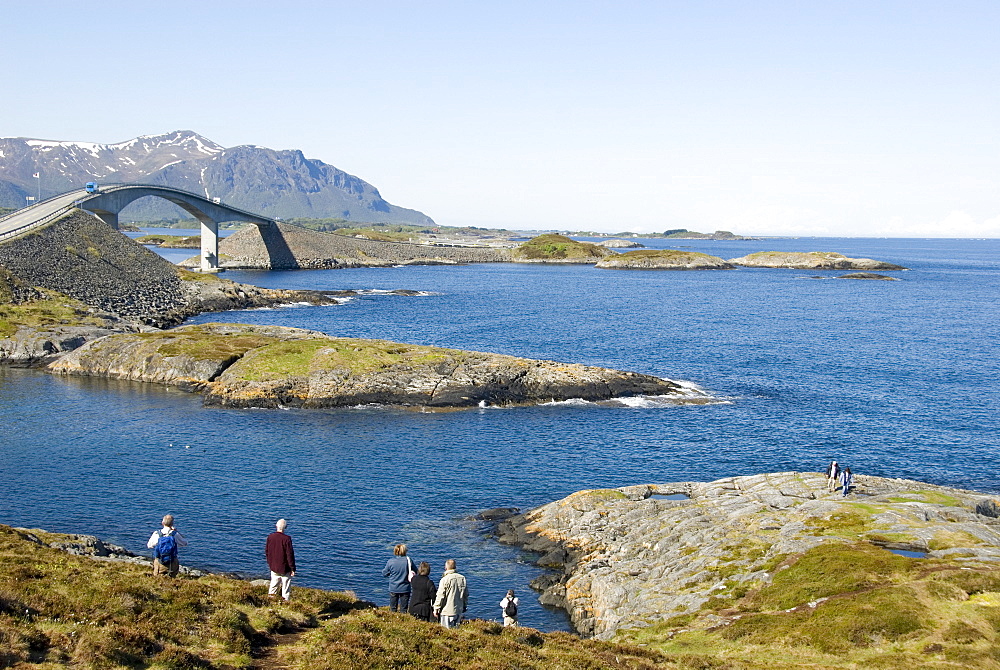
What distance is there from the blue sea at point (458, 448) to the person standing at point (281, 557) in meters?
11.4

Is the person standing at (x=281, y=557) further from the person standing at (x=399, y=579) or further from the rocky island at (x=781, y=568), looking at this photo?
the rocky island at (x=781, y=568)

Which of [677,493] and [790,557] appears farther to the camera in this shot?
[677,493]

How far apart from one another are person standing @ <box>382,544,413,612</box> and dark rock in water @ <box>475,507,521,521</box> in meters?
20.5

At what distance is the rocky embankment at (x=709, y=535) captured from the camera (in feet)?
100

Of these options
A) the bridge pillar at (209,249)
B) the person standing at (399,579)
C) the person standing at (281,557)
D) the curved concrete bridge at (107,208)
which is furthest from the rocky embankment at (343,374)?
the bridge pillar at (209,249)

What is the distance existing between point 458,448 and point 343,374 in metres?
18.1

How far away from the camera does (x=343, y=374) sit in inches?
2709

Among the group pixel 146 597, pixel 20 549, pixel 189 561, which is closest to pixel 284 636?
pixel 146 597

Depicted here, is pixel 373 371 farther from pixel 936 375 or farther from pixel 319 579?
pixel 936 375

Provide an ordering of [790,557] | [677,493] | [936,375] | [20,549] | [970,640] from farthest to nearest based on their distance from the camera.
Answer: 1. [936,375]
2. [677,493]
3. [790,557]
4. [20,549]
5. [970,640]

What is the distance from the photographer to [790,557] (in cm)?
3108

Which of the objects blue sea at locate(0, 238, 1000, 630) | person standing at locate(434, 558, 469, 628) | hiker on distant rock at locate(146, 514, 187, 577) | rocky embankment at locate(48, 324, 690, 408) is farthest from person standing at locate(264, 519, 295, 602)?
rocky embankment at locate(48, 324, 690, 408)

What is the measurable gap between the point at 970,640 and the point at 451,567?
1557 centimetres

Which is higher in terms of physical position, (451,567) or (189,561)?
(451,567)
